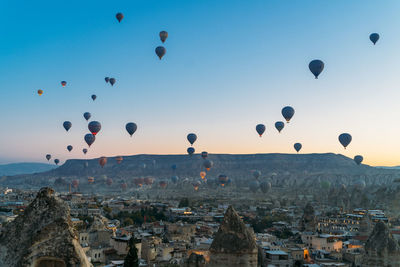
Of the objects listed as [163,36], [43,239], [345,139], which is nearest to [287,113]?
[345,139]

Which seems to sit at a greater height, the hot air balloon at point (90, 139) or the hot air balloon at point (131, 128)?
the hot air balloon at point (131, 128)

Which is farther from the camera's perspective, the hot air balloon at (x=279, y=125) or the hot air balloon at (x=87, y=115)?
the hot air balloon at (x=87, y=115)

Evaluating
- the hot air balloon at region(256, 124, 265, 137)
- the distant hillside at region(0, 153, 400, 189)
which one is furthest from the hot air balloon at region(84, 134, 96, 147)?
the distant hillside at region(0, 153, 400, 189)

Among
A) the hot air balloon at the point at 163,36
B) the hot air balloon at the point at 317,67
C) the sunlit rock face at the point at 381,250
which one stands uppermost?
the hot air balloon at the point at 163,36

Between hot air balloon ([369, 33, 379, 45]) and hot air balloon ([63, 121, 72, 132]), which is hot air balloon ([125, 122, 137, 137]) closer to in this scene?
hot air balloon ([63, 121, 72, 132])

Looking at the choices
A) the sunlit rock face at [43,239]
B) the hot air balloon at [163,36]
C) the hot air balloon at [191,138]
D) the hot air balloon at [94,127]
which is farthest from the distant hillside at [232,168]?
the sunlit rock face at [43,239]

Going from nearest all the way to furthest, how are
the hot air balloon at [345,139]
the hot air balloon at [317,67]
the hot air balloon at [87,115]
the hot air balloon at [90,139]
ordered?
the hot air balloon at [317,67] → the hot air balloon at [345,139] → the hot air balloon at [90,139] → the hot air balloon at [87,115]

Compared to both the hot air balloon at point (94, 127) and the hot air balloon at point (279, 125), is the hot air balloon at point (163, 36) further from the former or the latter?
the hot air balloon at point (279, 125)
